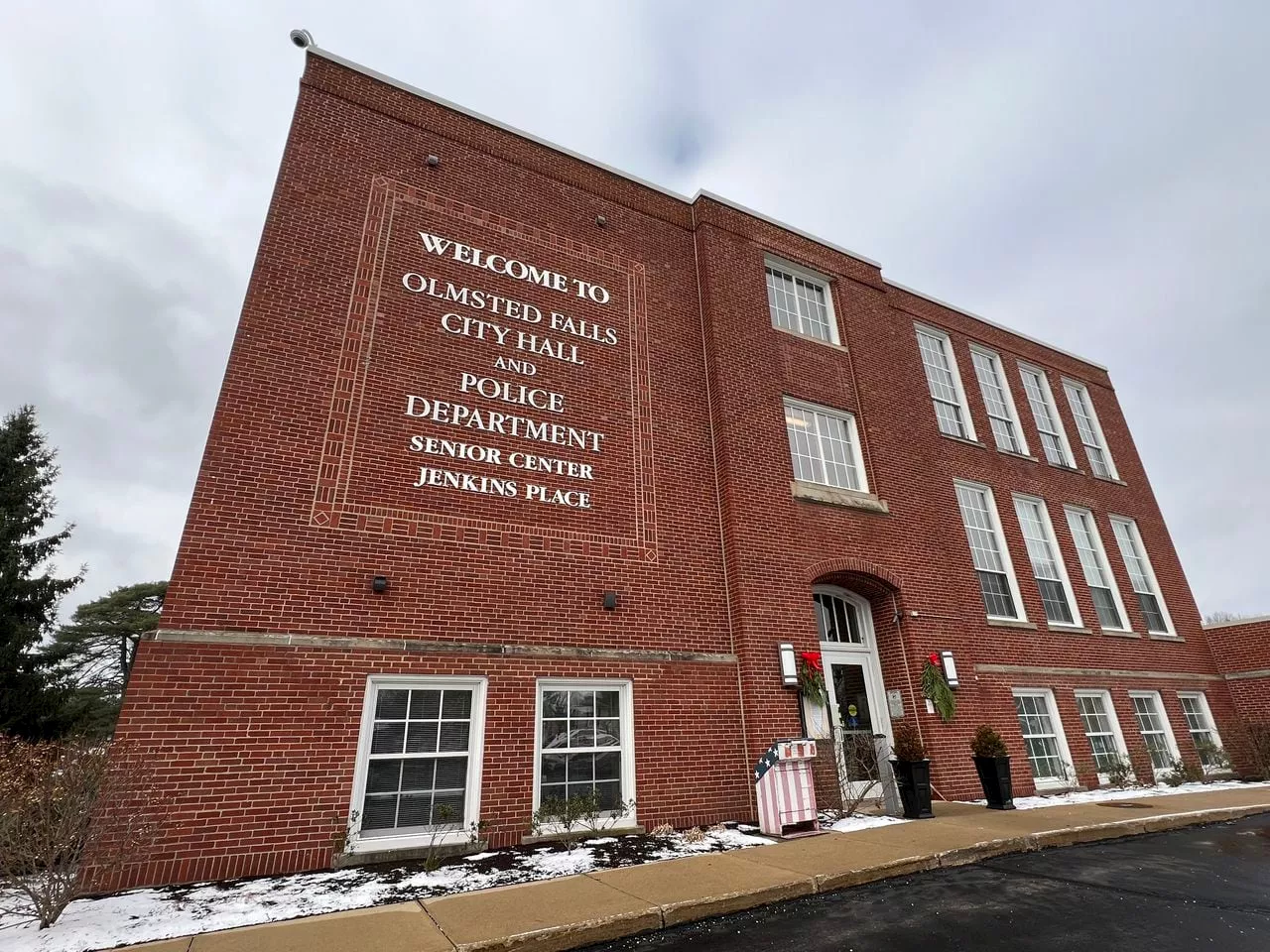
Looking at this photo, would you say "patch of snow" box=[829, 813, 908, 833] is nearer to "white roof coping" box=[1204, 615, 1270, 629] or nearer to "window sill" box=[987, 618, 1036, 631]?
"window sill" box=[987, 618, 1036, 631]

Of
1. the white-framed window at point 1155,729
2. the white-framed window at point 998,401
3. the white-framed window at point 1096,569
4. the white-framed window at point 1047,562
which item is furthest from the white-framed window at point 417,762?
the white-framed window at point 1096,569

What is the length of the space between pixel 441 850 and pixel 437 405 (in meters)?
5.20

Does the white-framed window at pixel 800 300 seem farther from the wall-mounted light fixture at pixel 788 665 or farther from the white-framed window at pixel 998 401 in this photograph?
the wall-mounted light fixture at pixel 788 665

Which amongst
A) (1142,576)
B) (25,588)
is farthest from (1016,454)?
(25,588)

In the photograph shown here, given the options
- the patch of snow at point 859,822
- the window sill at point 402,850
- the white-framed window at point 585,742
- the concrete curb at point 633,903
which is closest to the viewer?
the concrete curb at point 633,903

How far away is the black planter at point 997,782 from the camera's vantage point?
29.3 ft

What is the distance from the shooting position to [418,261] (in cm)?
897

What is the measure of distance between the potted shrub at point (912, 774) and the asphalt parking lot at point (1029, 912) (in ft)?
6.97

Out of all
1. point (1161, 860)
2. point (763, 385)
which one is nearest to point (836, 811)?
point (1161, 860)

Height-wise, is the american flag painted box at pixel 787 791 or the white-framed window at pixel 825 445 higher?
the white-framed window at pixel 825 445

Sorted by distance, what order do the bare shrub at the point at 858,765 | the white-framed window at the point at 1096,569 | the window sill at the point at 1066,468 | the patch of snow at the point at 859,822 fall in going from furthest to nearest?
the window sill at the point at 1066,468
the white-framed window at the point at 1096,569
the bare shrub at the point at 858,765
the patch of snow at the point at 859,822

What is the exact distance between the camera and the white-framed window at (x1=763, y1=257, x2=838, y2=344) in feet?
41.3

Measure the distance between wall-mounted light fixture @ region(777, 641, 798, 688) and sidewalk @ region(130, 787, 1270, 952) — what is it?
6.88 feet

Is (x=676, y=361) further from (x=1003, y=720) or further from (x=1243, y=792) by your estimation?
(x=1243, y=792)
